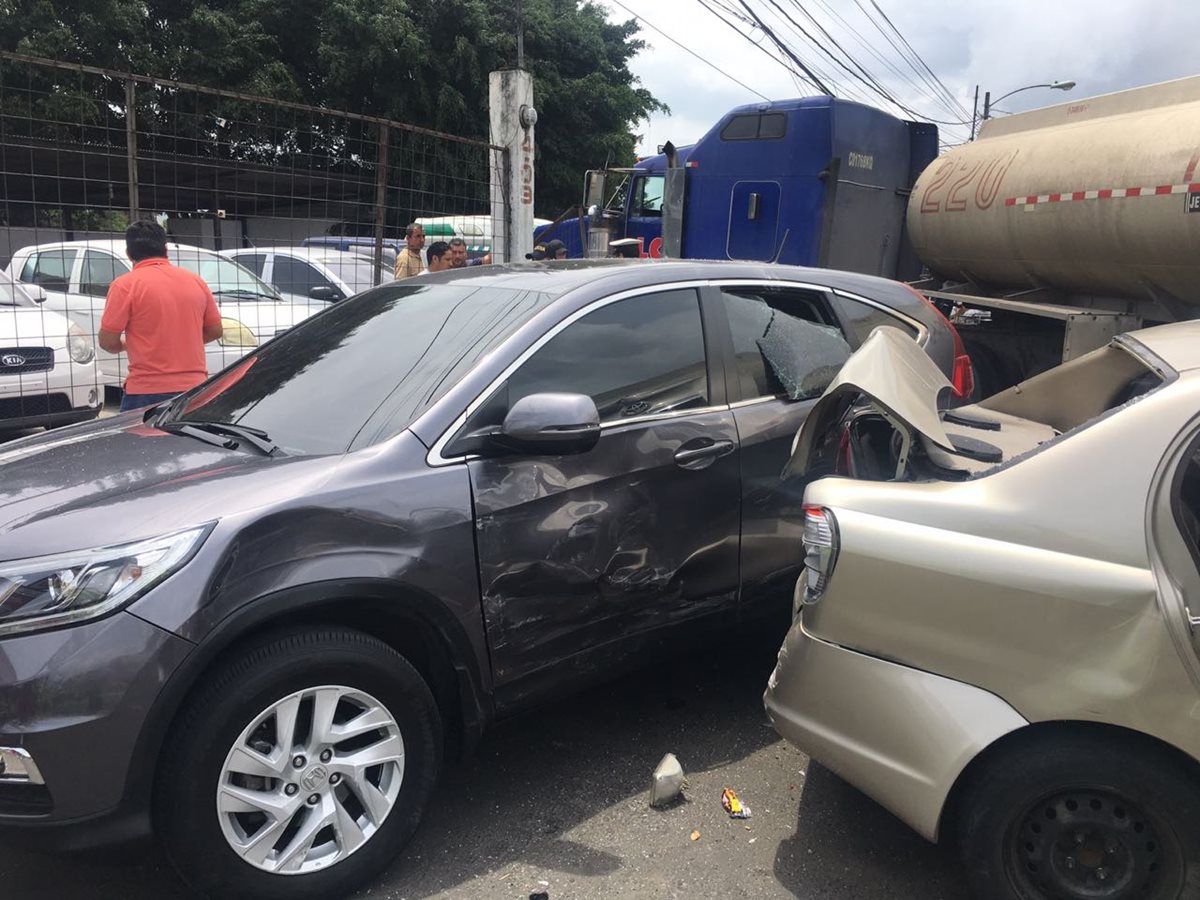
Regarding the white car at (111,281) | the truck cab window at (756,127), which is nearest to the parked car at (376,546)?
the white car at (111,281)

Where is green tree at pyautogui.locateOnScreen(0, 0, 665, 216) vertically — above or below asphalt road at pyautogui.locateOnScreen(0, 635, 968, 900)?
above

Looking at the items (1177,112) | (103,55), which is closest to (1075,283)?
(1177,112)

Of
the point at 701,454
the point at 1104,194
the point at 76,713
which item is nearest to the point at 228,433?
the point at 76,713

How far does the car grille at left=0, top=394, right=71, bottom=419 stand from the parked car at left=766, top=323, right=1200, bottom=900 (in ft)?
20.4

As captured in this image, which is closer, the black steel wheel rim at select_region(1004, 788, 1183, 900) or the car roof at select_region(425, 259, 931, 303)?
the black steel wheel rim at select_region(1004, 788, 1183, 900)

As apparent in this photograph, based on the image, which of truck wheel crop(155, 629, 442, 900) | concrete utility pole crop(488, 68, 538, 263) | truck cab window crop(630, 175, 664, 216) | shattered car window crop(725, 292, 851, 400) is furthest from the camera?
truck cab window crop(630, 175, 664, 216)

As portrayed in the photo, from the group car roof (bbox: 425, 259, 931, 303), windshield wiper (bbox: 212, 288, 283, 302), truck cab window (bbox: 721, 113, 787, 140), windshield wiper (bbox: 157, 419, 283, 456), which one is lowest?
windshield wiper (bbox: 157, 419, 283, 456)

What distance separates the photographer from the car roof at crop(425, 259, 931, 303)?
322cm

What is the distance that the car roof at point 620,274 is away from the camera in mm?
3219

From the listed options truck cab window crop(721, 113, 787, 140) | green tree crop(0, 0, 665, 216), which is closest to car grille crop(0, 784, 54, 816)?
truck cab window crop(721, 113, 787, 140)

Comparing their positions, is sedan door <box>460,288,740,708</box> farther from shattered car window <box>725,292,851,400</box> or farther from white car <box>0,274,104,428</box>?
white car <box>0,274,104,428</box>

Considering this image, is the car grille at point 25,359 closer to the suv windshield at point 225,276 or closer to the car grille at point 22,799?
the suv windshield at point 225,276

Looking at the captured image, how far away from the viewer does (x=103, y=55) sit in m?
22.0

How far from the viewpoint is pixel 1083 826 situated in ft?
7.18
